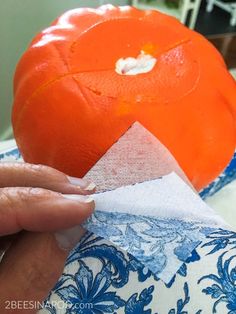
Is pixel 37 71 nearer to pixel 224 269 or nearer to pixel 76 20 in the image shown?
pixel 76 20

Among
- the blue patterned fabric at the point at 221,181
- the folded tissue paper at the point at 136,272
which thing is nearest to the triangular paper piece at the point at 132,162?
the folded tissue paper at the point at 136,272

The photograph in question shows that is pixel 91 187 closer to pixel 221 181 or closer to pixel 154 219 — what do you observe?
pixel 154 219

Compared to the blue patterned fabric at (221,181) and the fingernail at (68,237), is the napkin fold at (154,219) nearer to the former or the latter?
the fingernail at (68,237)

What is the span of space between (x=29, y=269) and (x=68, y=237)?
0.13ft

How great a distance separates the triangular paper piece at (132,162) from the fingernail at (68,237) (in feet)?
0.13

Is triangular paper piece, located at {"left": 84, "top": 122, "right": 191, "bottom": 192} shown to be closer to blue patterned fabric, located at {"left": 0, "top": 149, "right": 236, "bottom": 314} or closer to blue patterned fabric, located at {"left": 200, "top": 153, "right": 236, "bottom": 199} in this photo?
blue patterned fabric, located at {"left": 0, "top": 149, "right": 236, "bottom": 314}

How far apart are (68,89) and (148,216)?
0.18 meters

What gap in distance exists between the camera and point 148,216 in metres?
0.31

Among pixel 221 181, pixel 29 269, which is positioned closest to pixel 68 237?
pixel 29 269

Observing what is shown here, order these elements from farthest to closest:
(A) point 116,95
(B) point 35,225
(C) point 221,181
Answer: (C) point 221,181 → (A) point 116,95 → (B) point 35,225

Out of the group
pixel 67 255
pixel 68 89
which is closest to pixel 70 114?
pixel 68 89

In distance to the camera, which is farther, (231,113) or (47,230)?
(231,113)

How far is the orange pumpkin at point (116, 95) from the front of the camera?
0.41 m

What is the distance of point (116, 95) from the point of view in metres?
0.41
